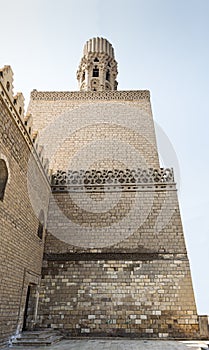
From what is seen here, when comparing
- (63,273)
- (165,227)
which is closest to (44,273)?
(63,273)

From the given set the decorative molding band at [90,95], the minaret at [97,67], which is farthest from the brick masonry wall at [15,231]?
the minaret at [97,67]

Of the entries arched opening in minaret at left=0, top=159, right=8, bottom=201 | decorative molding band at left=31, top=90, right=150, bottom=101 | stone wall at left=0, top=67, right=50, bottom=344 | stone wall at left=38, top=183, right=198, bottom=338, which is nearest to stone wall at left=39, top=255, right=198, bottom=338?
stone wall at left=38, top=183, right=198, bottom=338

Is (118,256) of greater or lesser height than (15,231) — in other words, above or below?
below

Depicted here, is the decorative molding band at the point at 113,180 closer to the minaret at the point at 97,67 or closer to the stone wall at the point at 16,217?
the stone wall at the point at 16,217

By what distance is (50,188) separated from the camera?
1032cm

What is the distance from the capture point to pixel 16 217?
697 cm

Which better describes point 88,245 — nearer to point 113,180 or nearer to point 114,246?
point 114,246

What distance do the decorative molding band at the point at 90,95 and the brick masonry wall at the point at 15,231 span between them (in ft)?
24.2

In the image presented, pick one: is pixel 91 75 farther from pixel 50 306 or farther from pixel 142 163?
pixel 50 306

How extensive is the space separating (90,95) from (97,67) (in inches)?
208

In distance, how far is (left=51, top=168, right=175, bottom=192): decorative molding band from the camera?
1027cm

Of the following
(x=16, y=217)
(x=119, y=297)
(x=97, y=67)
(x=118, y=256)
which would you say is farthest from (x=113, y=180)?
(x=97, y=67)

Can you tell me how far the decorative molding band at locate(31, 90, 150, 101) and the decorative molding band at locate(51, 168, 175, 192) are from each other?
5.68 m

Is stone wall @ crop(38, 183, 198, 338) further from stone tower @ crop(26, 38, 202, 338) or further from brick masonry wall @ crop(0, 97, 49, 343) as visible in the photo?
brick masonry wall @ crop(0, 97, 49, 343)
